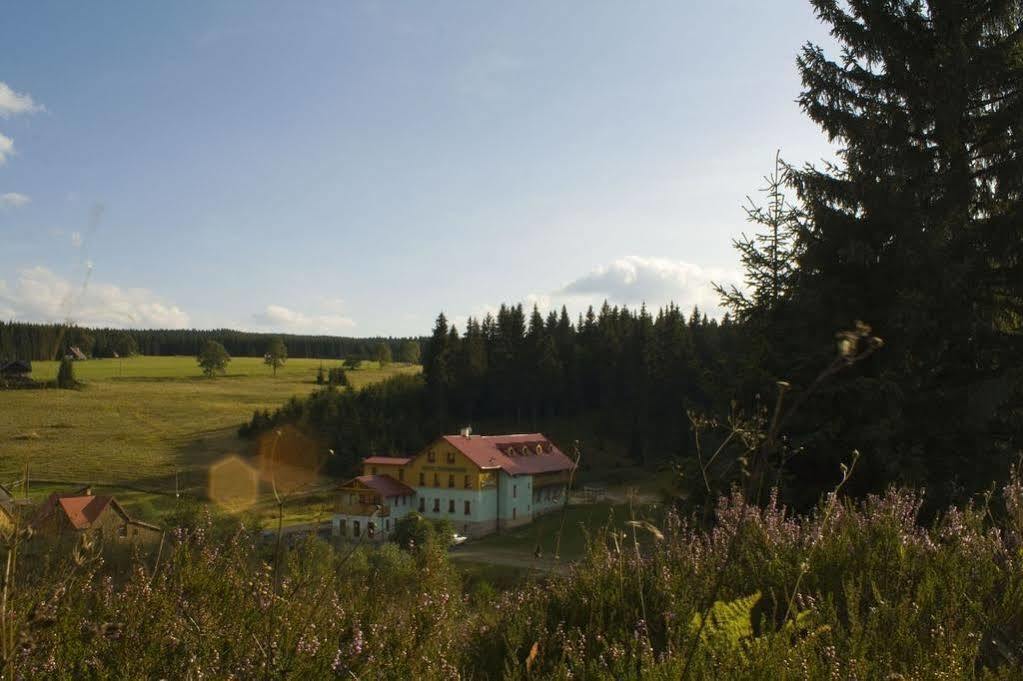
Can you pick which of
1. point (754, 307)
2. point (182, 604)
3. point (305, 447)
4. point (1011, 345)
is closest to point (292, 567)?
point (182, 604)

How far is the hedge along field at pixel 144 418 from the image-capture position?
4162 centimetres

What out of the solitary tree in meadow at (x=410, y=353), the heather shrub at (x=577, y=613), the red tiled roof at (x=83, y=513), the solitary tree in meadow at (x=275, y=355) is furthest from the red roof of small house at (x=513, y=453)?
the solitary tree in meadow at (x=410, y=353)

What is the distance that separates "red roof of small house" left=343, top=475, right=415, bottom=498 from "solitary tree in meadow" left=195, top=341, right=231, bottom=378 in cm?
5072

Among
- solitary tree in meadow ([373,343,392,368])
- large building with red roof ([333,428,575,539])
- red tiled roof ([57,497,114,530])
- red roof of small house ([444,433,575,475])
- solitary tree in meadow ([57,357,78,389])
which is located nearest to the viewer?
solitary tree in meadow ([57,357,78,389])

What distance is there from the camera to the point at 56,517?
4.18 metres

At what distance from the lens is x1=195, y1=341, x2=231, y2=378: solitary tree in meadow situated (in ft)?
296

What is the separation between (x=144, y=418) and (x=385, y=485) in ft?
90.8

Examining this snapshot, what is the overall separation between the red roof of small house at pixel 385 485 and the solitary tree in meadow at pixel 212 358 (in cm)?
5072

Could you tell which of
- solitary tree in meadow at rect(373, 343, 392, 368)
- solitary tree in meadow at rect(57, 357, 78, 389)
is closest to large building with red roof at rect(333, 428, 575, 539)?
solitary tree in meadow at rect(57, 357, 78, 389)

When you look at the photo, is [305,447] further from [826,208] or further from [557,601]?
[557,601]

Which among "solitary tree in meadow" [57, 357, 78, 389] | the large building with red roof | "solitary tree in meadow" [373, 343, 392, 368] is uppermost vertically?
"solitary tree in meadow" [373, 343, 392, 368]

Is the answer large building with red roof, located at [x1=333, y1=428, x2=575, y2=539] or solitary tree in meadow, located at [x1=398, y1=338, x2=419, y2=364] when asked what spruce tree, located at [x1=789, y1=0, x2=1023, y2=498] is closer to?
large building with red roof, located at [x1=333, y1=428, x2=575, y2=539]

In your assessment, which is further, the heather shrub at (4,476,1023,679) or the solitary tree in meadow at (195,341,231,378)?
the solitary tree in meadow at (195,341,231,378)

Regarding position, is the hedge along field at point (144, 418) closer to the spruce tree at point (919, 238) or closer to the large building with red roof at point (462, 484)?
the large building with red roof at point (462, 484)
